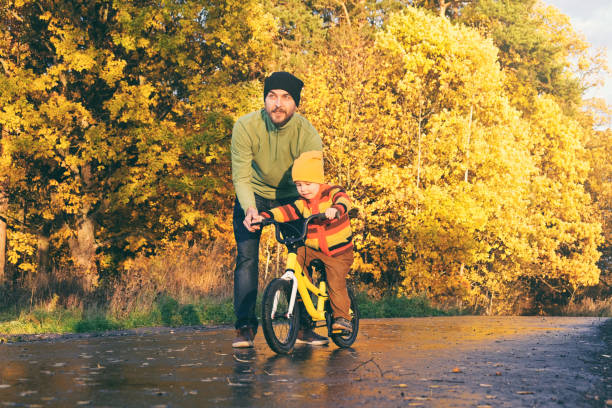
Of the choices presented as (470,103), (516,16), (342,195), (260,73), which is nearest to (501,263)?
(470,103)

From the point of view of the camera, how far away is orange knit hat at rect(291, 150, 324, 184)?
729 centimetres

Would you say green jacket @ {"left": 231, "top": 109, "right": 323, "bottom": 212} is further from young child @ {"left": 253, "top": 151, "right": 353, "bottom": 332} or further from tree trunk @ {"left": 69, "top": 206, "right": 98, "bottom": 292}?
tree trunk @ {"left": 69, "top": 206, "right": 98, "bottom": 292}

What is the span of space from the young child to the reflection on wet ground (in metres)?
0.49

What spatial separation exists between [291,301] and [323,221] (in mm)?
792

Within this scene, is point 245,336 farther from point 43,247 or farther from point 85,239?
point 43,247

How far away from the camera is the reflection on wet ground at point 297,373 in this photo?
476 cm

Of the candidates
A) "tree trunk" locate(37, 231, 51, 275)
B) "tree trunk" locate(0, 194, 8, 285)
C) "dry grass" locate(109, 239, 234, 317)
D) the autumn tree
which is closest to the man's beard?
"dry grass" locate(109, 239, 234, 317)

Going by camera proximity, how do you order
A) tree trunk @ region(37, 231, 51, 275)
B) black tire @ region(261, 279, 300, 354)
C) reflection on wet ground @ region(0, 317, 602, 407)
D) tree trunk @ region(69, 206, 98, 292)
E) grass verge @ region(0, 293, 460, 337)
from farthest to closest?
1. tree trunk @ region(37, 231, 51, 275)
2. tree trunk @ region(69, 206, 98, 292)
3. grass verge @ region(0, 293, 460, 337)
4. black tire @ region(261, 279, 300, 354)
5. reflection on wet ground @ region(0, 317, 602, 407)

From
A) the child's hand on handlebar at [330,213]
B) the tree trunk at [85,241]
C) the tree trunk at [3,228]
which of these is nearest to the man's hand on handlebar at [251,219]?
the child's hand on handlebar at [330,213]

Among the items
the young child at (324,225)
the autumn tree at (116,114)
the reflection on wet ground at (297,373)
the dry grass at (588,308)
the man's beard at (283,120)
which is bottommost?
the dry grass at (588,308)

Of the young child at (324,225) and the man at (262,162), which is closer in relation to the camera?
the young child at (324,225)

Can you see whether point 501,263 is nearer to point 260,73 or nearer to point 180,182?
point 260,73

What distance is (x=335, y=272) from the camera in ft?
24.8

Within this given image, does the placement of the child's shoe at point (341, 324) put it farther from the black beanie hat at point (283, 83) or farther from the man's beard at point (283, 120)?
the black beanie hat at point (283, 83)
